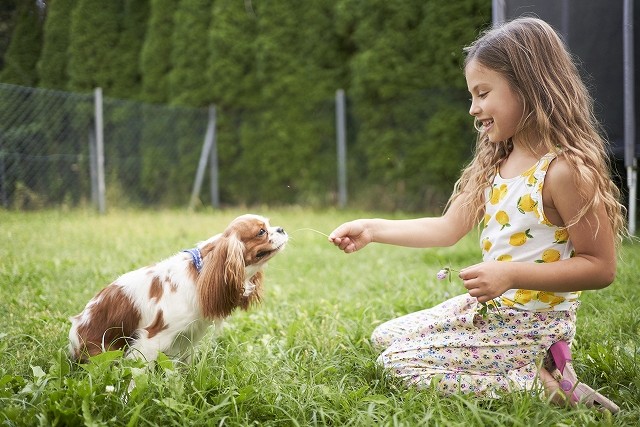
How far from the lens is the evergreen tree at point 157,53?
9080 millimetres

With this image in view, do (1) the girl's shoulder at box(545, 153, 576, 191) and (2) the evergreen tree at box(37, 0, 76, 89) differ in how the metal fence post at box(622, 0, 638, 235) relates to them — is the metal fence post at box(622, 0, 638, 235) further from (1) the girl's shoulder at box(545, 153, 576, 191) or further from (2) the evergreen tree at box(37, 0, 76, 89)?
(2) the evergreen tree at box(37, 0, 76, 89)

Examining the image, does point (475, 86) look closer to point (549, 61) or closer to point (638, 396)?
point (549, 61)

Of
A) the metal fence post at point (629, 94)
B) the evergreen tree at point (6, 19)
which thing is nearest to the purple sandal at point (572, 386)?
the evergreen tree at point (6, 19)

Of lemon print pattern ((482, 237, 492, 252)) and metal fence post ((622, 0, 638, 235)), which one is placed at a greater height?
metal fence post ((622, 0, 638, 235))

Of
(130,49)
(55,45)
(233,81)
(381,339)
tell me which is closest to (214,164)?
(233,81)

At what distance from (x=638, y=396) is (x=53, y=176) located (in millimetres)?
7355

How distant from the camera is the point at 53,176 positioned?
7828 millimetres

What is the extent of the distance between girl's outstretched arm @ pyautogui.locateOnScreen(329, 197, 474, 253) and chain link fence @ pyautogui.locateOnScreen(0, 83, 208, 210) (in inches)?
137

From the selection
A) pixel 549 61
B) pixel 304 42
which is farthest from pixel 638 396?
pixel 304 42

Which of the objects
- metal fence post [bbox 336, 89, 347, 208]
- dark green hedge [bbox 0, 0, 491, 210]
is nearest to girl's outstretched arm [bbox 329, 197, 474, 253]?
dark green hedge [bbox 0, 0, 491, 210]

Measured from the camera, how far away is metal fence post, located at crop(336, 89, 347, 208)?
9.74 metres

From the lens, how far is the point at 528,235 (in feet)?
6.77

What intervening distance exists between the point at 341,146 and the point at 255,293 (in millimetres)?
7505

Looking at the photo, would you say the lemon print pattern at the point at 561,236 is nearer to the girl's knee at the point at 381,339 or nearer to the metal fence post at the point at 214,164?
the girl's knee at the point at 381,339
